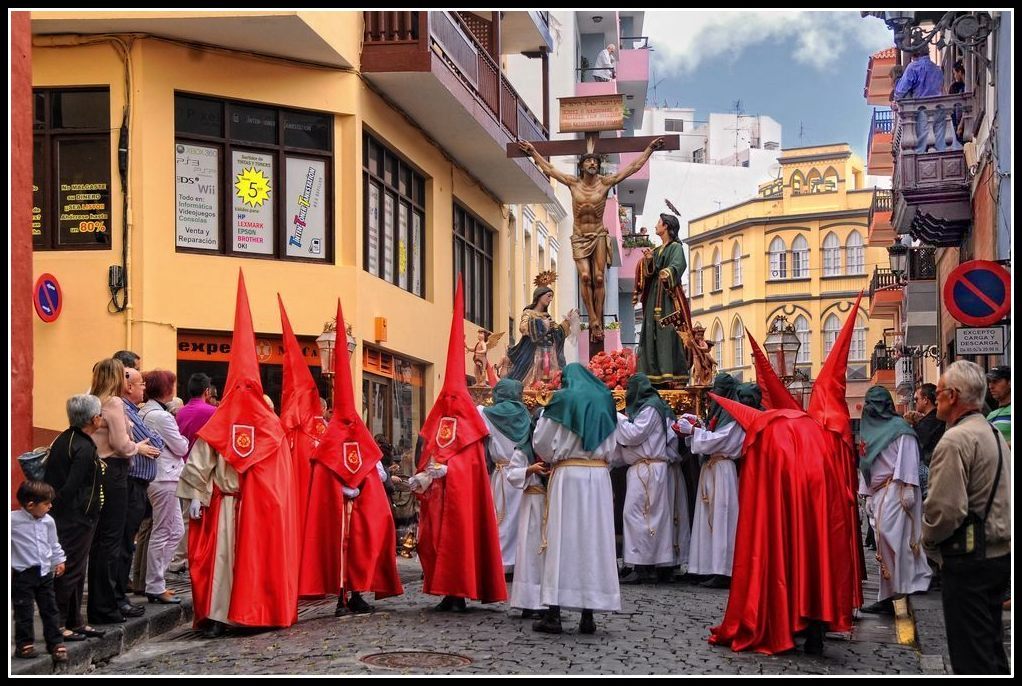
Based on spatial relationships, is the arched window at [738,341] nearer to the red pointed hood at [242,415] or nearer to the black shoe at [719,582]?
the black shoe at [719,582]

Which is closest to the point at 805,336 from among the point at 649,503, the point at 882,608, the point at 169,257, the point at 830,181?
the point at 830,181

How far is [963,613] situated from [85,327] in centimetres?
1316

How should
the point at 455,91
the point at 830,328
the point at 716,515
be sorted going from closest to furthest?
1. the point at 716,515
2. the point at 455,91
3. the point at 830,328

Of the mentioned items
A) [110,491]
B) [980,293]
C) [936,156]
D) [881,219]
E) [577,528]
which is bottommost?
[577,528]

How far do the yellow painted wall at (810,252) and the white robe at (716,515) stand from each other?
56.0m

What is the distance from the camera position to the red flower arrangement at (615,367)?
17188 mm

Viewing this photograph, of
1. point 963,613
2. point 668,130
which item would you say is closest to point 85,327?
point 963,613

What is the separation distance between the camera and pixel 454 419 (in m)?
11.6

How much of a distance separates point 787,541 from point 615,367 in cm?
802

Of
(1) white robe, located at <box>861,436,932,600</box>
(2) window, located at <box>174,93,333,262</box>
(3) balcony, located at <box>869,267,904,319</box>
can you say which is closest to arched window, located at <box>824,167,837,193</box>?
(3) balcony, located at <box>869,267,904,319</box>

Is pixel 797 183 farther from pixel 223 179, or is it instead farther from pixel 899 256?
pixel 223 179

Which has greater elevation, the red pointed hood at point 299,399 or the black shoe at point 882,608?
the red pointed hood at point 299,399

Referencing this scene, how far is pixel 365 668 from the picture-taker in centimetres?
873

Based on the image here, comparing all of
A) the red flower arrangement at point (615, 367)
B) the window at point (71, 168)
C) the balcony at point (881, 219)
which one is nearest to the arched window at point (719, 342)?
the balcony at point (881, 219)
